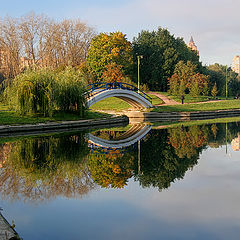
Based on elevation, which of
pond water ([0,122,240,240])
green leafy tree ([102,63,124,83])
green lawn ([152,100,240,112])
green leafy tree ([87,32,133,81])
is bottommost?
pond water ([0,122,240,240])

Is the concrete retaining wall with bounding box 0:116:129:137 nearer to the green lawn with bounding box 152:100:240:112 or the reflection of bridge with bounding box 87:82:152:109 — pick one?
the reflection of bridge with bounding box 87:82:152:109

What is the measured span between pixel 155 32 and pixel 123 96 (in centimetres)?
3850

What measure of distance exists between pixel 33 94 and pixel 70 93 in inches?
122

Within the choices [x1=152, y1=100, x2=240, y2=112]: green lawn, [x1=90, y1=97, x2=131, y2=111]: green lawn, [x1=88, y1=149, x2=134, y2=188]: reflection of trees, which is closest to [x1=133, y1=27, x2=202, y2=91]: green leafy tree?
[x1=152, y1=100, x2=240, y2=112]: green lawn

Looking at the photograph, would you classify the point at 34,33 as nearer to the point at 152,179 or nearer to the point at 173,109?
the point at 173,109

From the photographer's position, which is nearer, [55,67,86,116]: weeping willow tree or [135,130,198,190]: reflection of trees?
[135,130,198,190]: reflection of trees

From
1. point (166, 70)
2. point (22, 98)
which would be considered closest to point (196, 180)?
point (22, 98)

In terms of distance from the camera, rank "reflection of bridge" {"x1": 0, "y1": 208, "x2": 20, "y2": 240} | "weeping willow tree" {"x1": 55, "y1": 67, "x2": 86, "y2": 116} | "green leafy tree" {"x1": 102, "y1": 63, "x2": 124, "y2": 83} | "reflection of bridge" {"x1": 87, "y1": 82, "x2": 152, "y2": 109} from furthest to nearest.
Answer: "green leafy tree" {"x1": 102, "y1": 63, "x2": 124, "y2": 83}, "reflection of bridge" {"x1": 87, "y1": 82, "x2": 152, "y2": 109}, "weeping willow tree" {"x1": 55, "y1": 67, "x2": 86, "y2": 116}, "reflection of bridge" {"x1": 0, "y1": 208, "x2": 20, "y2": 240}

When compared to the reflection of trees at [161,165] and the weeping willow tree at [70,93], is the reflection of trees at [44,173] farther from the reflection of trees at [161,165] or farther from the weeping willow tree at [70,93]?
the weeping willow tree at [70,93]

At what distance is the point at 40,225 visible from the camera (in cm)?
536

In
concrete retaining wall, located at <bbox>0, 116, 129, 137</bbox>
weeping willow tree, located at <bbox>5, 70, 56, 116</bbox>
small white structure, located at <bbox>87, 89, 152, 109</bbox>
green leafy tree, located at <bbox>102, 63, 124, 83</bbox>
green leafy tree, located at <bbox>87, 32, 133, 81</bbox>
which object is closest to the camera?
concrete retaining wall, located at <bbox>0, 116, 129, 137</bbox>

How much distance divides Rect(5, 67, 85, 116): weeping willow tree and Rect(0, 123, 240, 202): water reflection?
27.5 feet

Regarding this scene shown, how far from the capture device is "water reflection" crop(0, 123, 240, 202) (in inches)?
298

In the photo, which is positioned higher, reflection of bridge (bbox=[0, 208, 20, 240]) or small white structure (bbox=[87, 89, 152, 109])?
small white structure (bbox=[87, 89, 152, 109])
